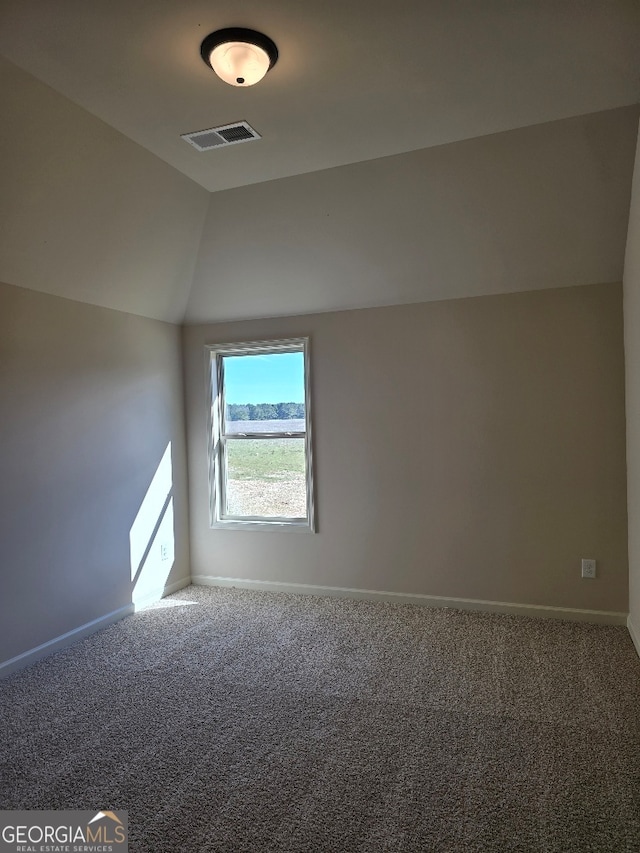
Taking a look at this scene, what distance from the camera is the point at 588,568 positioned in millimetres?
3650

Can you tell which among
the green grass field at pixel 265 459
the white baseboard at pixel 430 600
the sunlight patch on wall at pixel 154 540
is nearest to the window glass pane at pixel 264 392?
the green grass field at pixel 265 459

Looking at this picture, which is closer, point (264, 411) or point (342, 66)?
point (342, 66)

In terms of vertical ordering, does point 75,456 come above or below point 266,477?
above

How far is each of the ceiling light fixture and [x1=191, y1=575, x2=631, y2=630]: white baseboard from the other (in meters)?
3.44

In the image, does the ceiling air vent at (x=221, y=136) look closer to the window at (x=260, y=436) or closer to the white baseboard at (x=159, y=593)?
the window at (x=260, y=436)

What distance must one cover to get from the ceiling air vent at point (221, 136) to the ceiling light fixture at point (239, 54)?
22.1 inches

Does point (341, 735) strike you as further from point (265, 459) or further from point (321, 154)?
point (321, 154)

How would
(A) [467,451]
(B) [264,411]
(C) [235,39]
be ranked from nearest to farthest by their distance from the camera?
(C) [235,39], (A) [467,451], (B) [264,411]

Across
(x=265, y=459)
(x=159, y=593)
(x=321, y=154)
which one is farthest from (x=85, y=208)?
(x=159, y=593)

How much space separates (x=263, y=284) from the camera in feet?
13.8

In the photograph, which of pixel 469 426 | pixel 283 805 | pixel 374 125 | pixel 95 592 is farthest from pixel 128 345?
pixel 283 805

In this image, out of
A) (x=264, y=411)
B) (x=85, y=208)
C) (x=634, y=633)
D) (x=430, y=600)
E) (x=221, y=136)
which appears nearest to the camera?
(x=221, y=136)

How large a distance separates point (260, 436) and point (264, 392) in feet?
1.24

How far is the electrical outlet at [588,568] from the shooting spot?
3.64 m
